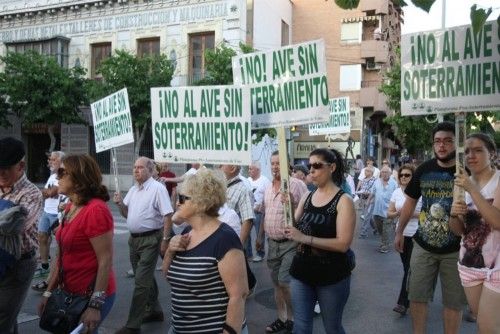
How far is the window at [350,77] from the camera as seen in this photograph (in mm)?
31547

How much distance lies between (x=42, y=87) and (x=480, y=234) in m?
22.1

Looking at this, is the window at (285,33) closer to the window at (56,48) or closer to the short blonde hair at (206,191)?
the window at (56,48)

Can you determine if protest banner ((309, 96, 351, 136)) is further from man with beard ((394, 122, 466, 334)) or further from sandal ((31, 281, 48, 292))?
man with beard ((394, 122, 466, 334))

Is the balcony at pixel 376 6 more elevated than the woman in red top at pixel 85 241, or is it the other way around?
the balcony at pixel 376 6

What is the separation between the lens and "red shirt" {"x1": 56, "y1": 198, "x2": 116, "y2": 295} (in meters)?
3.34

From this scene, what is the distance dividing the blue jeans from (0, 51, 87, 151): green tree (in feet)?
66.5

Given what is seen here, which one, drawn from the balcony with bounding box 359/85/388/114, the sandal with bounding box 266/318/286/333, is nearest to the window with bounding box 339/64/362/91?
the balcony with bounding box 359/85/388/114

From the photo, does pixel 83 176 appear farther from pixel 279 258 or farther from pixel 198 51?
pixel 198 51

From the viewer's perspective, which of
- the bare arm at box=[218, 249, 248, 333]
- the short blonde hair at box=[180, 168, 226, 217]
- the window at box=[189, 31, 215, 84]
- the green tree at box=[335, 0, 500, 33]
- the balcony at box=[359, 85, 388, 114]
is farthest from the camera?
the balcony at box=[359, 85, 388, 114]

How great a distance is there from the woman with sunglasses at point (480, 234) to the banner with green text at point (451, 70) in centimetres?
40

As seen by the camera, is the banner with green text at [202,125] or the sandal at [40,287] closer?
the banner with green text at [202,125]

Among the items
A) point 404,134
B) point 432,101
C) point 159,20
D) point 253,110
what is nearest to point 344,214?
point 432,101

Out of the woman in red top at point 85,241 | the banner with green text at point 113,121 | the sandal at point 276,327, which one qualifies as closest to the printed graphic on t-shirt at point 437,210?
the sandal at point 276,327

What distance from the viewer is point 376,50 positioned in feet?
100
